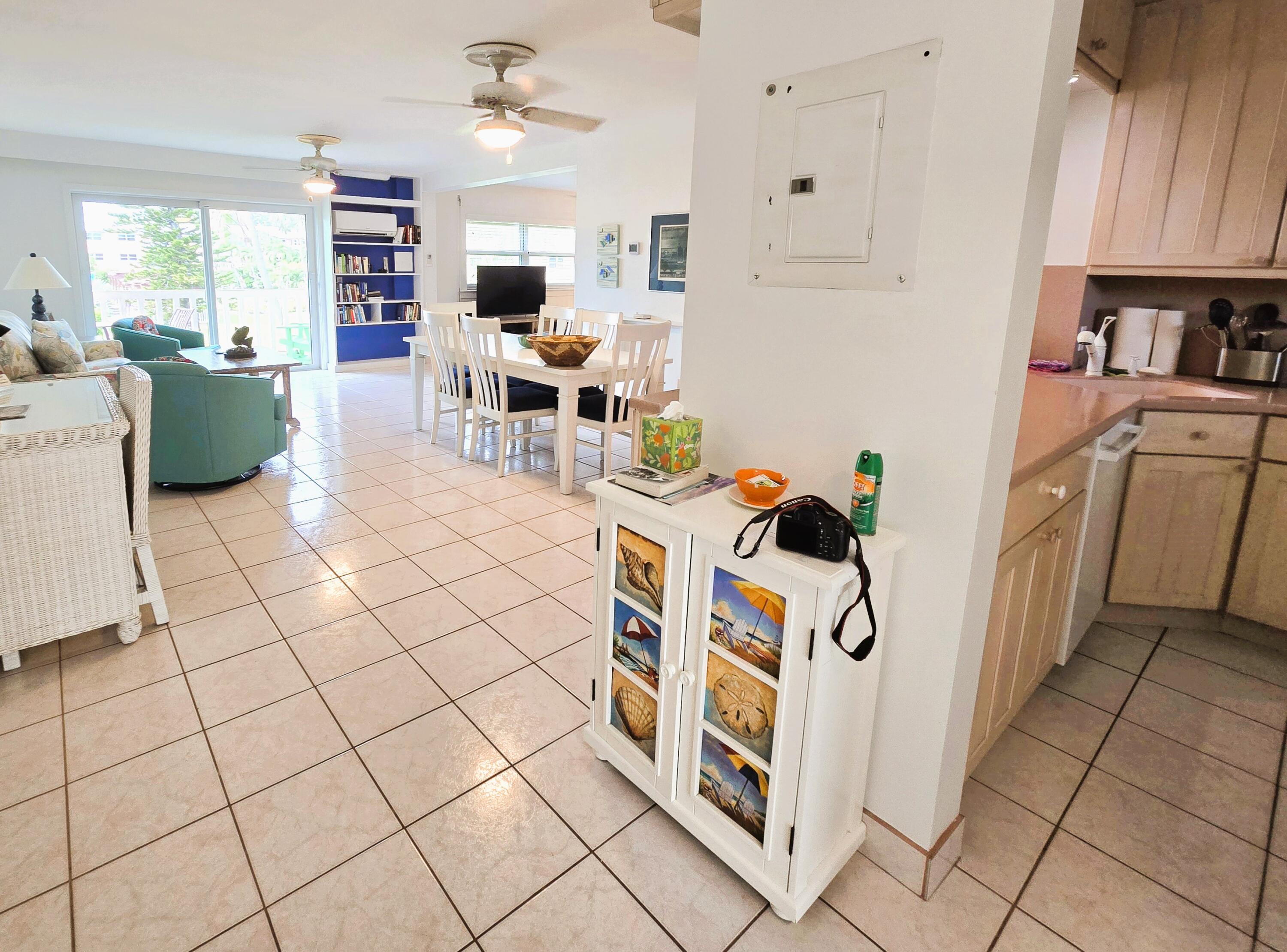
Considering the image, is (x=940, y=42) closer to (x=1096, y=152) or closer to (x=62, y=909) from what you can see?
(x=1096, y=152)

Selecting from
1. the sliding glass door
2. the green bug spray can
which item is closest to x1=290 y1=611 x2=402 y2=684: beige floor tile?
the green bug spray can

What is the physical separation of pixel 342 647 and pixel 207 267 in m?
6.62

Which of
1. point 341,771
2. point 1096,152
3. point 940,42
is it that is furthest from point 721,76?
point 1096,152

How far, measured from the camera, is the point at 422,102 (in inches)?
158

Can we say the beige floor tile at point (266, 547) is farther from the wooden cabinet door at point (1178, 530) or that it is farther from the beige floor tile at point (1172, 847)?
the wooden cabinet door at point (1178, 530)

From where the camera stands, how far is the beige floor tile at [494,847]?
1437mm

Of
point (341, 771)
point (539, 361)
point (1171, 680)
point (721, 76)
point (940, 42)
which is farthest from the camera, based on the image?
point (539, 361)

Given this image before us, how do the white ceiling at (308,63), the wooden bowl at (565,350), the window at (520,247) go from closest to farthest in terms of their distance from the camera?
the white ceiling at (308,63)
the wooden bowl at (565,350)
the window at (520,247)

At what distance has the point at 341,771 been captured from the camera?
1.78 metres

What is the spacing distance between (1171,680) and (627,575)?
1975mm

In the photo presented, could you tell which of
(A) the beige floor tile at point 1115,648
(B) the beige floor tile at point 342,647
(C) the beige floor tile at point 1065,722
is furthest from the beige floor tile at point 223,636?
(A) the beige floor tile at point 1115,648

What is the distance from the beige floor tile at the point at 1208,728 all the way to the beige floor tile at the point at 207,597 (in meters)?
3.09

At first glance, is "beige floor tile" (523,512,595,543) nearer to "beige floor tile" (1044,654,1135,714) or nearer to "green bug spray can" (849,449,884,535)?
"beige floor tile" (1044,654,1135,714)

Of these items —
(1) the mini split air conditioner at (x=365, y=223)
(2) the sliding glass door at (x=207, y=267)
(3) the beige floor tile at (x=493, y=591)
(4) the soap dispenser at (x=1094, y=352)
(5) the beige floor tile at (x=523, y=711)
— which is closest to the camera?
(5) the beige floor tile at (x=523, y=711)
